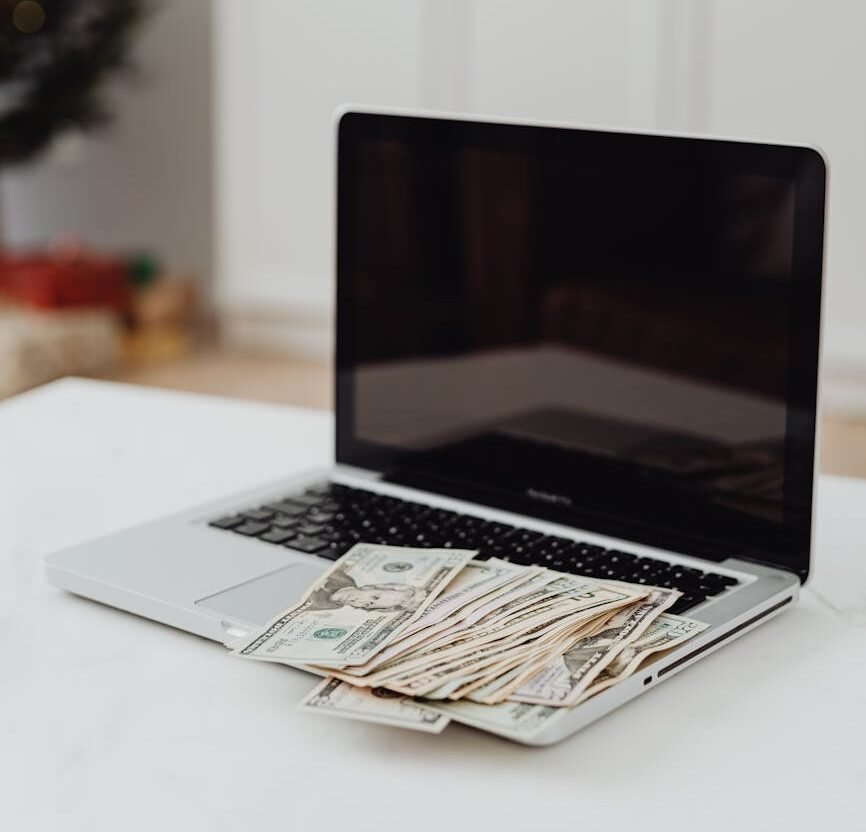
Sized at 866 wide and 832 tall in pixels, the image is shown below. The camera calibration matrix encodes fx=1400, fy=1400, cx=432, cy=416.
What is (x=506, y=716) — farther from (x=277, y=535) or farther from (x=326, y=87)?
(x=326, y=87)

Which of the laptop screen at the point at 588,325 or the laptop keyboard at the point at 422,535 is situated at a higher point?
the laptop screen at the point at 588,325

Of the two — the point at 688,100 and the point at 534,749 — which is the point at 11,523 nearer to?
the point at 534,749

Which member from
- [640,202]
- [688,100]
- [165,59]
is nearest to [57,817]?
[640,202]

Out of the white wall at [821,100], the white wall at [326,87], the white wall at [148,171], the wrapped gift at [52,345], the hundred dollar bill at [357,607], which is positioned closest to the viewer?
the hundred dollar bill at [357,607]

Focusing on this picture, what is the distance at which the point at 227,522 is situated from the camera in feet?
3.41

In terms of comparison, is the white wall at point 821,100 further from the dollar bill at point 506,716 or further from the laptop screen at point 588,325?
the dollar bill at point 506,716

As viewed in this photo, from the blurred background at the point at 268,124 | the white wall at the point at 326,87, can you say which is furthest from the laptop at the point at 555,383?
the white wall at the point at 326,87

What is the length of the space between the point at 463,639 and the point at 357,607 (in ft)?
0.26

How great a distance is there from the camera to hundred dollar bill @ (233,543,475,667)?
78cm

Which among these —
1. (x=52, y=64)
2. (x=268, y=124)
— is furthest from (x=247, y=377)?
→ (x=52, y=64)

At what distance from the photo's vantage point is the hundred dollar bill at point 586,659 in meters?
0.74

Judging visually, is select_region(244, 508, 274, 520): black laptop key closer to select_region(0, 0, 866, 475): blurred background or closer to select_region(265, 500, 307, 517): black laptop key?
select_region(265, 500, 307, 517): black laptop key

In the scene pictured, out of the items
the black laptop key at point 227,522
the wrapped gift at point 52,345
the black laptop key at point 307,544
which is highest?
the black laptop key at point 227,522

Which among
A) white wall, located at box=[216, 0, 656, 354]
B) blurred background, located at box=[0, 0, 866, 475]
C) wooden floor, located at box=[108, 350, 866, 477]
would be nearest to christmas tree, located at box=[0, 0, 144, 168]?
blurred background, located at box=[0, 0, 866, 475]
